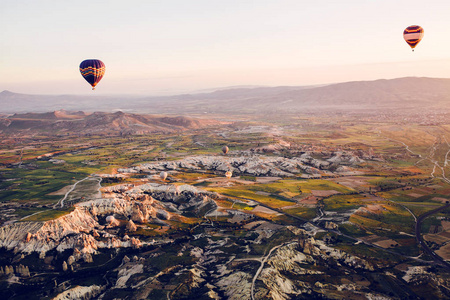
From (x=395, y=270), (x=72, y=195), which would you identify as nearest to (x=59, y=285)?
(x=72, y=195)

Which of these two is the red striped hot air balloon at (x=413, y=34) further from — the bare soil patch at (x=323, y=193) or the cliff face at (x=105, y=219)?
the cliff face at (x=105, y=219)

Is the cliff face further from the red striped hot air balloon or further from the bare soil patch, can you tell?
the red striped hot air balloon

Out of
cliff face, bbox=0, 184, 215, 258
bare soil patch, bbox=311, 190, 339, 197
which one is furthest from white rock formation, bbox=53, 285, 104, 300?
bare soil patch, bbox=311, 190, 339, 197

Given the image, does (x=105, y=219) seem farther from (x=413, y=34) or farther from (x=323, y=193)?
→ (x=413, y=34)

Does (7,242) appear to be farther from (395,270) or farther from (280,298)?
(395,270)

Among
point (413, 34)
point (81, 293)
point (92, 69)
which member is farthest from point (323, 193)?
point (92, 69)
